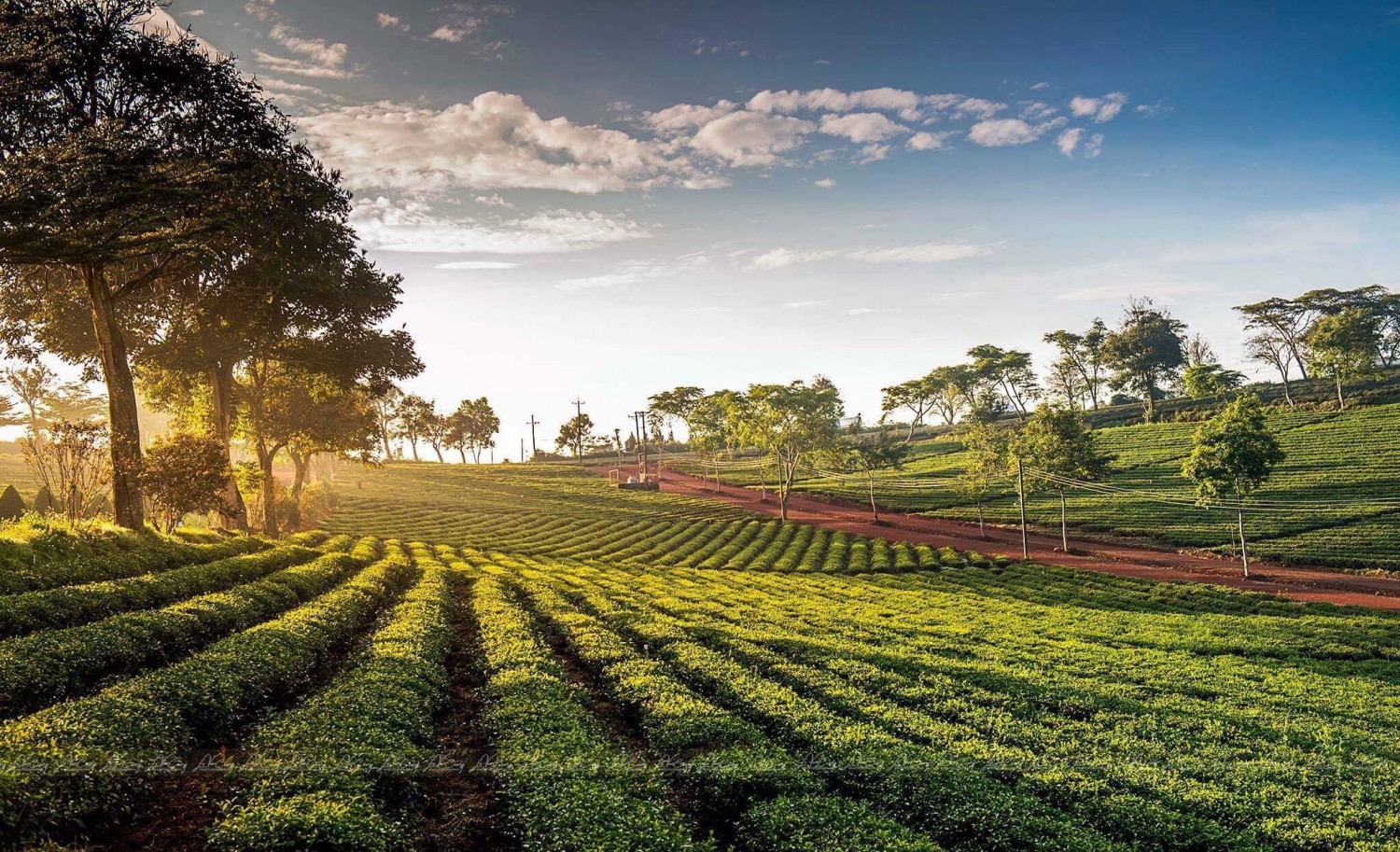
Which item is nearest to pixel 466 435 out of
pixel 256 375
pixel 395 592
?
pixel 256 375

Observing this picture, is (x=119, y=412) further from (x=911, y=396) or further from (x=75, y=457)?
(x=911, y=396)

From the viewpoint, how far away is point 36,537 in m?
20.7

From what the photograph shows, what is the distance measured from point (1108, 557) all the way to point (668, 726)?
191 ft

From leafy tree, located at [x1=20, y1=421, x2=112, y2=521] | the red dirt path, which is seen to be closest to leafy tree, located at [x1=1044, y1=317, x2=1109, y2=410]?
the red dirt path

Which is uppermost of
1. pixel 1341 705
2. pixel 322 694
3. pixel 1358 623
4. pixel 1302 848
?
pixel 322 694

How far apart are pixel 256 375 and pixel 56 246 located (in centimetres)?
3029

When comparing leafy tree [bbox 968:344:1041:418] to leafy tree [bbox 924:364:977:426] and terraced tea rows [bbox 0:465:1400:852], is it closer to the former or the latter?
leafy tree [bbox 924:364:977:426]

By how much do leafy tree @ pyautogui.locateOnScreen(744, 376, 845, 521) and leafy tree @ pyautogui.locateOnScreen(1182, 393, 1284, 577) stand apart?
35311 mm

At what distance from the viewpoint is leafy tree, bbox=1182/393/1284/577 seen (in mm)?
48062

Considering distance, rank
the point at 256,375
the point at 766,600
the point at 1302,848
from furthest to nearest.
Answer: the point at 256,375 → the point at 766,600 → the point at 1302,848

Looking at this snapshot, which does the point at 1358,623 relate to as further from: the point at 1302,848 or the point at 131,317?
the point at 131,317

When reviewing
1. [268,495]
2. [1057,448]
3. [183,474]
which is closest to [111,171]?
[183,474]

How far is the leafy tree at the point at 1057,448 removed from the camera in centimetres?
6150

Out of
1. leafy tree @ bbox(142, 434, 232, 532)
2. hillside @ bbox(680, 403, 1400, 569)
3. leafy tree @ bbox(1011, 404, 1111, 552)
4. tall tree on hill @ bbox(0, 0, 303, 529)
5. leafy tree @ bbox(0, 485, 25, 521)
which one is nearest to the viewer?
tall tree on hill @ bbox(0, 0, 303, 529)
